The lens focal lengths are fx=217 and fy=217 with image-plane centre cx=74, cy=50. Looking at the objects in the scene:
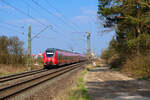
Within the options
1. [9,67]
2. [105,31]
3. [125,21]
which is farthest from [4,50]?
[125,21]

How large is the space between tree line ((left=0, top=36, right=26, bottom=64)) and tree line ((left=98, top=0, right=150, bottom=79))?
14.3 meters

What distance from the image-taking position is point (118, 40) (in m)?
26.3

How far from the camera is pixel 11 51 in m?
31.2

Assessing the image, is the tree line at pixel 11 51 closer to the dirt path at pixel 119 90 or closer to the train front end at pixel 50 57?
the train front end at pixel 50 57

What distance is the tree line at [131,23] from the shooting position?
19250mm

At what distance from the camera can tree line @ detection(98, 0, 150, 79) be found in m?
19.2

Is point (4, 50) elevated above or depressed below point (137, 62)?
above

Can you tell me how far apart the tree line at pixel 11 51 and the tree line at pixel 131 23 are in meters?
14.3

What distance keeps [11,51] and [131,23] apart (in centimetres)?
1802

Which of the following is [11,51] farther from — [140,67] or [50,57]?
[140,67]

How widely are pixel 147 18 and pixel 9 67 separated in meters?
18.5

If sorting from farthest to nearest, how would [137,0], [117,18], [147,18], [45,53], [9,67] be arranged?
[45,53] < [9,67] < [117,18] < [147,18] < [137,0]

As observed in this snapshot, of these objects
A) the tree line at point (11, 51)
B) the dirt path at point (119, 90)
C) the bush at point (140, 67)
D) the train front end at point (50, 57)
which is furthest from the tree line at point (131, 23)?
the tree line at point (11, 51)

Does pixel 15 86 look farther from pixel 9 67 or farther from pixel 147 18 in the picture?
pixel 9 67
